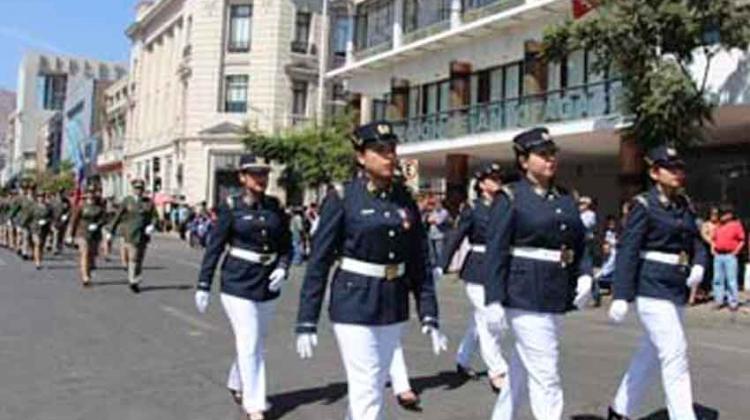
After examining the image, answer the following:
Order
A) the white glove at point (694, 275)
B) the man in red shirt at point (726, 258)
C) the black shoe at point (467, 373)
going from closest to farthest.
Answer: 1. the white glove at point (694, 275)
2. the black shoe at point (467, 373)
3. the man in red shirt at point (726, 258)

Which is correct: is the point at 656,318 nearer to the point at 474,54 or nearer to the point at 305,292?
the point at 305,292

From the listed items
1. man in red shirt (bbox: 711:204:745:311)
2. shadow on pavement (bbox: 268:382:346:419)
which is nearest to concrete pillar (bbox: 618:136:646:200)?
man in red shirt (bbox: 711:204:745:311)

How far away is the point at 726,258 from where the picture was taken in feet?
68.4

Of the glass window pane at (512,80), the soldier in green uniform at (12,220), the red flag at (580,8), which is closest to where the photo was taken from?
the red flag at (580,8)

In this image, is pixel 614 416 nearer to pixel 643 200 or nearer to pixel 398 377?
pixel 643 200

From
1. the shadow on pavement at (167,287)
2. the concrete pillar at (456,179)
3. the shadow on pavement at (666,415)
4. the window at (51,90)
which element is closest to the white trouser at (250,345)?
the shadow on pavement at (666,415)

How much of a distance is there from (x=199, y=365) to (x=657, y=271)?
194 inches

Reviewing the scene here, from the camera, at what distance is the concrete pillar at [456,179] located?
37062mm

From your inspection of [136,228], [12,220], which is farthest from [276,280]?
[12,220]

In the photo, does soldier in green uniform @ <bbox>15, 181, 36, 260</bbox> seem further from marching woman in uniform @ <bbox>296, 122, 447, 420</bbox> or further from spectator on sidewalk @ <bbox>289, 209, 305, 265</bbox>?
marching woman in uniform @ <bbox>296, 122, 447, 420</bbox>

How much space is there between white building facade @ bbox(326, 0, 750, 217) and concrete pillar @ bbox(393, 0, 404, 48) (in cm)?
4

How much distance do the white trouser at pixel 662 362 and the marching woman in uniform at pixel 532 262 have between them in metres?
0.98

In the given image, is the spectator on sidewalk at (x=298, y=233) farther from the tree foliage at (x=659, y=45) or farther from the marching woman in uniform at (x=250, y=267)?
the marching woman in uniform at (x=250, y=267)

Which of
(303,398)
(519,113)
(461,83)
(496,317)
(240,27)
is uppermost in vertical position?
(240,27)
